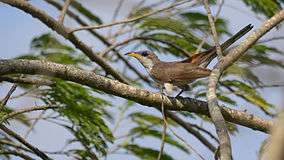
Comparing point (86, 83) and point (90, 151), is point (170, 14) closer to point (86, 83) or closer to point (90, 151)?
point (90, 151)

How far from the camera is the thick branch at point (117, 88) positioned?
3926 millimetres

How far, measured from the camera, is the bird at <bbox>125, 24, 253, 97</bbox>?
5.36 m

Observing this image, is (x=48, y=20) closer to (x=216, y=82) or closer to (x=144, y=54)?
(x=144, y=54)

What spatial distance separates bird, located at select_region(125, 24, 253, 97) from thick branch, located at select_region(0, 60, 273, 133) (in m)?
0.61

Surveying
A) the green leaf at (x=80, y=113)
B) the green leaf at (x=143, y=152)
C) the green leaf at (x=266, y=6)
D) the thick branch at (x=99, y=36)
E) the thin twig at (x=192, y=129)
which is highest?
the thick branch at (x=99, y=36)

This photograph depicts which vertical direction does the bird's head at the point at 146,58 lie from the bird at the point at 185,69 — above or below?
above

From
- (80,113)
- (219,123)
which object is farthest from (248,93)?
(219,123)

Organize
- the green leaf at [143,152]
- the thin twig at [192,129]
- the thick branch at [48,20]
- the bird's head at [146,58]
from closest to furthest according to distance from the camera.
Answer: the thick branch at [48,20]
the bird's head at [146,58]
the green leaf at [143,152]
the thin twig at [192,129]

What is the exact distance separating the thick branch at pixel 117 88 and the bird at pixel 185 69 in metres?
0.61

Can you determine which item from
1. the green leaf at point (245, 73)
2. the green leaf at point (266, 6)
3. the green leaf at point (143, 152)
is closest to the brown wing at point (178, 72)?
the green leaf at point (245, 73)

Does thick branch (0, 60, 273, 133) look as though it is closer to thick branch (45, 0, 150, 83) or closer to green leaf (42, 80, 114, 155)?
green leaf (42, 80, 114, 155)

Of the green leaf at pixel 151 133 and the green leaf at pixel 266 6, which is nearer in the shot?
the green leaf at pixel 266 6

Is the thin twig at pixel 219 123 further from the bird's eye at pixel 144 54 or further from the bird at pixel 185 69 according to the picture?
the bird's eye at pixel 144 54

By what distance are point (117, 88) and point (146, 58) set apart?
2851 mm
